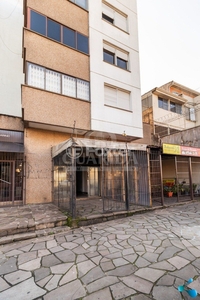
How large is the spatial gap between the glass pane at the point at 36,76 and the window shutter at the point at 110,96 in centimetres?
392

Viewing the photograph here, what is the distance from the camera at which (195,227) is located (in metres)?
5.34

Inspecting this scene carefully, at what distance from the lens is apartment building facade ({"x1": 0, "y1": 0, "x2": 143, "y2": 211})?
8125mm

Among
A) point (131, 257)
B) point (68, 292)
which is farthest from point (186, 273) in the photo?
point (68, 292)

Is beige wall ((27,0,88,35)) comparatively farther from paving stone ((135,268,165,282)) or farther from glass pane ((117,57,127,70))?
paving stone ((135,268,165,282))

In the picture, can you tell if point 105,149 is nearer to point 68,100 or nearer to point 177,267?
point 68,100

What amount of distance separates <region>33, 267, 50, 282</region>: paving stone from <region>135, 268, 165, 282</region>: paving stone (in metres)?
1.60

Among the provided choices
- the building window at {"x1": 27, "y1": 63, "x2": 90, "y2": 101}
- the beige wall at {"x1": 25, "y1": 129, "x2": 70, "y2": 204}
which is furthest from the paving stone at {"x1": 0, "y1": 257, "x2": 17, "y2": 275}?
the building window at {"x1": 27, "y1": 63, "x2": 90, "y2": 101}

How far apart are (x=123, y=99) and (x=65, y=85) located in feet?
13.5

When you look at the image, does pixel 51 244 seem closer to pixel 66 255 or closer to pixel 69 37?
pixel 66 255

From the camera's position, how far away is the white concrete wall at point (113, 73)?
9.89 meters

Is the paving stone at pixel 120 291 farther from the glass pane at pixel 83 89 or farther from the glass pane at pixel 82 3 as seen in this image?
the glass pane at pixel 82 3

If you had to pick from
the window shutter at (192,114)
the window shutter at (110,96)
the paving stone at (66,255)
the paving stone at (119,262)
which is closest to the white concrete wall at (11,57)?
the window shutter at (110,96)

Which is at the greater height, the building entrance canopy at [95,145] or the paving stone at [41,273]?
the building entrance canopy at [95,145]

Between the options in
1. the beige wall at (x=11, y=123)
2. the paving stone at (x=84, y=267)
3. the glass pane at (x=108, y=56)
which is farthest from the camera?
the glass pane at (x=108, y=56)
